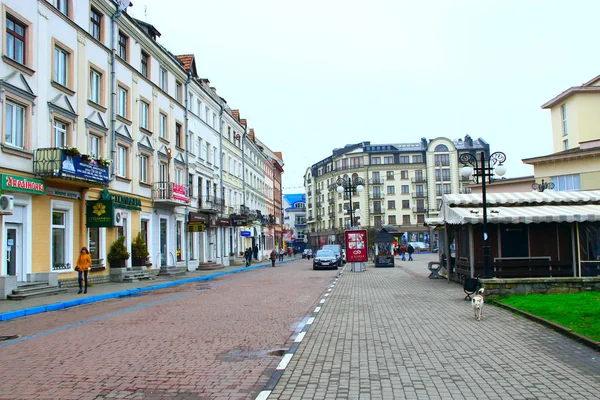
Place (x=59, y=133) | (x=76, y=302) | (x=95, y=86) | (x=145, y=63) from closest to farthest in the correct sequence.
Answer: (x=76, y=302), (x=59, y=133), (x=95, y=86), (x=145, y=63)

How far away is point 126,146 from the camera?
90.5 ft

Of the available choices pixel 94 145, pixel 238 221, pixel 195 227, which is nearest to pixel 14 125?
pixel 94 145

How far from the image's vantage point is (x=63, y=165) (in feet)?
63.3

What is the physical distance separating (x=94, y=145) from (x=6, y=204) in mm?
7629

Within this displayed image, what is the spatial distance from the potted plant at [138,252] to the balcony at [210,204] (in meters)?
11.4

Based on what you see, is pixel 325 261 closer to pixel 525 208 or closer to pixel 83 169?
pixel 525 208

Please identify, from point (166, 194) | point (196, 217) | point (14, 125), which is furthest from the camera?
point (196, 217)

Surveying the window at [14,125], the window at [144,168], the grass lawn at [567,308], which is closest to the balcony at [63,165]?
the window at [14,125]

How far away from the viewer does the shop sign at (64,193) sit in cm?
2023

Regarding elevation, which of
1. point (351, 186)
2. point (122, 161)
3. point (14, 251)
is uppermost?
point (122, 161)

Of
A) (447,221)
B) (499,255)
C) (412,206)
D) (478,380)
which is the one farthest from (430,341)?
(412,206)

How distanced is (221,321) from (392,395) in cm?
667

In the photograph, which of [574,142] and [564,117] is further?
[564,117]

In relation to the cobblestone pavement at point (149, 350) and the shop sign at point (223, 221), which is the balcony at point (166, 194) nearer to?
the shop sign at point (223, 221)
